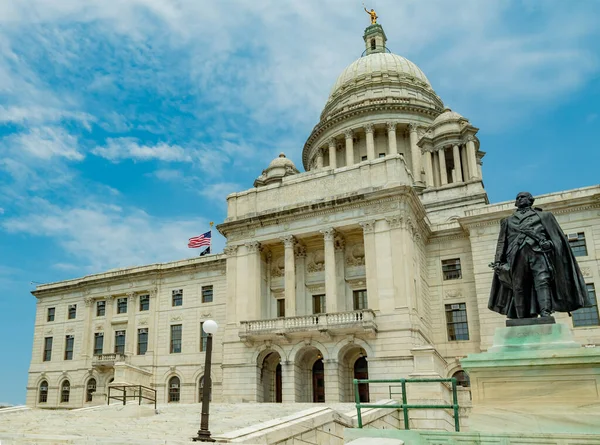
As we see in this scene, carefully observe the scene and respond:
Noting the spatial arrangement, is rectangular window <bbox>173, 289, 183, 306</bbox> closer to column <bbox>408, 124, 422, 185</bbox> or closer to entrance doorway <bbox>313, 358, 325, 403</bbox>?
entrance doorway <bbox>313, 358, 325, 403</bbox>

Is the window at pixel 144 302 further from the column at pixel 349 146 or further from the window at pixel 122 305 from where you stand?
the column at pixel 349 146

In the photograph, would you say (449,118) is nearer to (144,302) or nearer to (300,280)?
(300,280)

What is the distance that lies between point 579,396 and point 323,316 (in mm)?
23951

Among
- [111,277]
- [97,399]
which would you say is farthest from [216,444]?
[111,277]

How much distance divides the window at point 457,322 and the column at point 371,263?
7008mm

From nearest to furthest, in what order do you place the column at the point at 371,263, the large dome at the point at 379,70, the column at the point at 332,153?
the column at the point at 371,263
the column at the point at 332,153
the large dome at the point at 379,70

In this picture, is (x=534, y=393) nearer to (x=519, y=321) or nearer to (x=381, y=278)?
(x=519, y=321)

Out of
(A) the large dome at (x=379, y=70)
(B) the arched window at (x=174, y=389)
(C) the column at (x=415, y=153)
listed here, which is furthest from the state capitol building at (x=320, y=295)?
(A) the large dome at (x=379, y=70)

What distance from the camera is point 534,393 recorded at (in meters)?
8.59

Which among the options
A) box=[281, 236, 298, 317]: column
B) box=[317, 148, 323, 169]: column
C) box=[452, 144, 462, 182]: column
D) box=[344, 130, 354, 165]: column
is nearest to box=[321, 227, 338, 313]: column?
box=[281, 236, 298, 317]: column

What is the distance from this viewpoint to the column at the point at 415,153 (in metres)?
54.3

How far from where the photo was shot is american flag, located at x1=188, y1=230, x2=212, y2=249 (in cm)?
4491

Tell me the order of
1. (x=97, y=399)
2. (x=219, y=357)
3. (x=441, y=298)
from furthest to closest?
(x=219, y=357) < (x=441, y=298) < (x=97, y=399)

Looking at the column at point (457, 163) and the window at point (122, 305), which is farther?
the window at point (122, 305)
